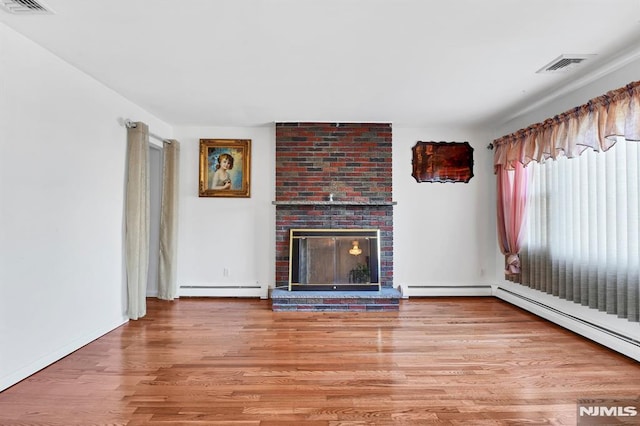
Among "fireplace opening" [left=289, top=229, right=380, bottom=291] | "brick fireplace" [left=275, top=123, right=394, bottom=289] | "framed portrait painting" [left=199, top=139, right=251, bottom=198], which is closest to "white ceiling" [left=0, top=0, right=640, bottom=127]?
"brick fireplace" [left=275, top=123, right=394, bottom=289]

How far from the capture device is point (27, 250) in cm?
242

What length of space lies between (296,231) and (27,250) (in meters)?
2.69

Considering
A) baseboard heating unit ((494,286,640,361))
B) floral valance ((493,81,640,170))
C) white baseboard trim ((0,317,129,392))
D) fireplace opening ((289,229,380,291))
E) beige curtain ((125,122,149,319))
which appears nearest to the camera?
white baseboard trim ((0,317,129,392))

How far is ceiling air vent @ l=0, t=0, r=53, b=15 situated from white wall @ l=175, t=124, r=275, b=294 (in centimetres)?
270

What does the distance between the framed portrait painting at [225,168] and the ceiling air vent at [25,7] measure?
8.78 ft

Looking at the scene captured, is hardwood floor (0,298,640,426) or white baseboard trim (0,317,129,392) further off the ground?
white baseboard trim (0,317,129,392)

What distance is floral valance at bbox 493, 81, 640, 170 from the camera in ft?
8.49

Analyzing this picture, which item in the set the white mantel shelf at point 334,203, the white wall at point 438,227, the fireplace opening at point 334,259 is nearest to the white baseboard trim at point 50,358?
the fireplace opening at point 334,259

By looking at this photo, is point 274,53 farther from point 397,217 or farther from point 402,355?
point 397,217

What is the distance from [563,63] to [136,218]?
4126 millimetres

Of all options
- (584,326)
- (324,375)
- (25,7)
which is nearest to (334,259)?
(324,375)

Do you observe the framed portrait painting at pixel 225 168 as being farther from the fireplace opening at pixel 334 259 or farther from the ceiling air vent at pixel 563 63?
the ceiling air vent at pixel 563 63

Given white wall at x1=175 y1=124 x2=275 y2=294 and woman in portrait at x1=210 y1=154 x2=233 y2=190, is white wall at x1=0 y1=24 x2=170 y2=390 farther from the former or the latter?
woman in portrait at x1=210 y1=154 x2=233 y2=190

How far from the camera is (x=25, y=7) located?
2070mm
